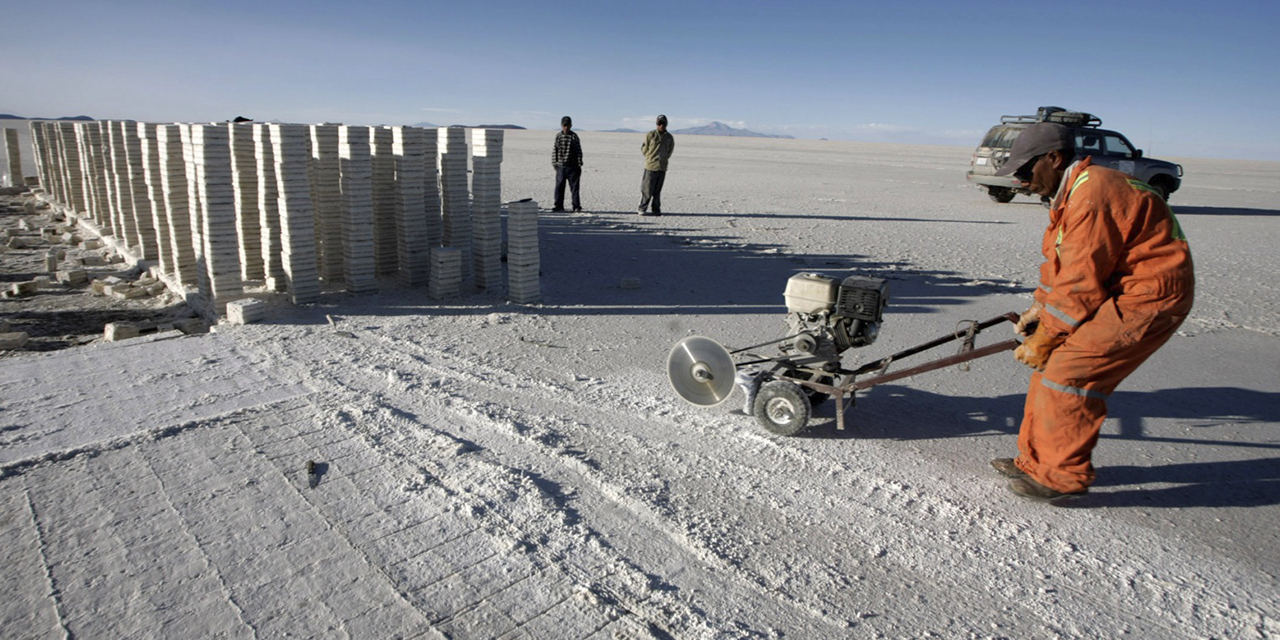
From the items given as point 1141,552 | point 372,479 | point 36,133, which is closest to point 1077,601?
point 1141,552

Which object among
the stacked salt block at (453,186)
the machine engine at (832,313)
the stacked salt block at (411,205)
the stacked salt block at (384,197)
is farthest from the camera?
the stacked salt block at (384,197)

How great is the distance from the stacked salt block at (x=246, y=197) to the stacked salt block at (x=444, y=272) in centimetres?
217

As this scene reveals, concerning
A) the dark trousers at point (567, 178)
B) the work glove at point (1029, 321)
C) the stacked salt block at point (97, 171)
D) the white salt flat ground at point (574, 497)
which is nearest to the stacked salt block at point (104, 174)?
the stacked salt block at point (97, 171)

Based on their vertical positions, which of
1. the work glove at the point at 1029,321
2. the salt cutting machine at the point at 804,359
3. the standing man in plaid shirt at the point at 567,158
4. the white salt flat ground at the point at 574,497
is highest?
the standing man in plaid shirt at the point at 567,158

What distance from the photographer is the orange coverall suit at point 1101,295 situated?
3648mm

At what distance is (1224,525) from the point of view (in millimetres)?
3906

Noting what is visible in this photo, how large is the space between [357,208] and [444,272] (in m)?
1.11

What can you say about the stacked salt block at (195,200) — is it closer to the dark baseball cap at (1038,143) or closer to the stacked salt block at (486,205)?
the stacked salt block at (486,205)

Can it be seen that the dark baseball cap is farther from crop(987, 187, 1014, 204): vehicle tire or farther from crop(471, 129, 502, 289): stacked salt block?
crop(987, 187, 1014, 204): vehicle tire

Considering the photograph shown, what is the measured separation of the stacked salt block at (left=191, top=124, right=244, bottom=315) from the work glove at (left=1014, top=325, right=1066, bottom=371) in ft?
22.3

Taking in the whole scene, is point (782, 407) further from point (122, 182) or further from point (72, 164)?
point (72, 164)

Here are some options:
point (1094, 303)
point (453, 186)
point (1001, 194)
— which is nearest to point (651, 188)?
point (453, 186)

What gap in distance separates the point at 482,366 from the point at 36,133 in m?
21.1

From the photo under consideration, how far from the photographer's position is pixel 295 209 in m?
7.47
